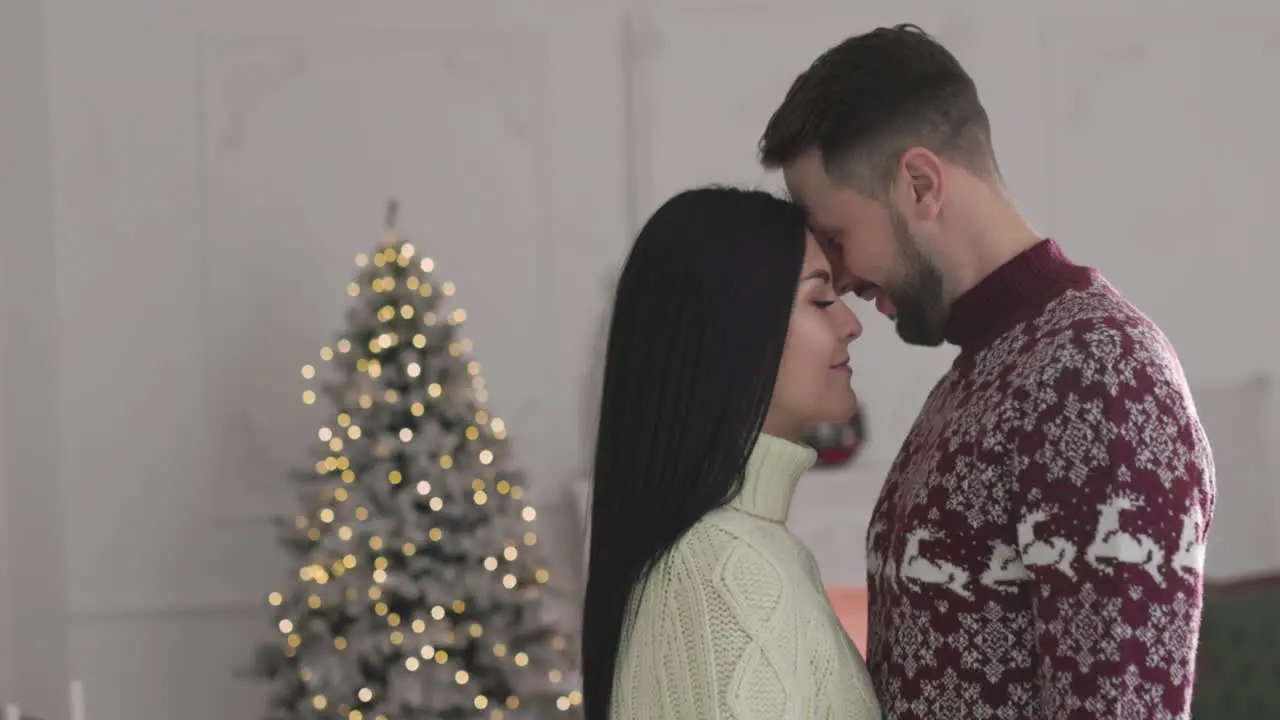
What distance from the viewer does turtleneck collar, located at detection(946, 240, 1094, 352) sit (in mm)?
1569

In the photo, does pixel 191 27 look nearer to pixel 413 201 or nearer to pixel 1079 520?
pixel 413 201

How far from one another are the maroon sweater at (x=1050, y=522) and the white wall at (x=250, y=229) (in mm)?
2850

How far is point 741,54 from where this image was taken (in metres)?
4.48

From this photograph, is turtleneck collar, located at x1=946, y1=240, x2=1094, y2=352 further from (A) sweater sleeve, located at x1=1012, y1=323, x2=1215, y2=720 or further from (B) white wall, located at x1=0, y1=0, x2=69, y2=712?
(B) white wall, located at x1=0, y1=0, x2=69, y2=712

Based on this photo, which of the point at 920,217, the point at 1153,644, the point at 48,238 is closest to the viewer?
the point at 1153,644

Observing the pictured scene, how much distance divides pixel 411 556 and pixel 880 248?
2.13 meters

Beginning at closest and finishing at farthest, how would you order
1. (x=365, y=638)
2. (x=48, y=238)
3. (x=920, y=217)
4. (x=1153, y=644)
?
A: 1. (x=1153, y=644)
2. (x=920, y=217)
3. (x=365, y=638)
4. (x=48, y=238)

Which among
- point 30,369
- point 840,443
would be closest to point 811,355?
point 840,443

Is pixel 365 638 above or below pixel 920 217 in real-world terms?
below

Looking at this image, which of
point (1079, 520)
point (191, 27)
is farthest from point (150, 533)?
point (1079, 520)

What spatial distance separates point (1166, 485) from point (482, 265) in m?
3.27

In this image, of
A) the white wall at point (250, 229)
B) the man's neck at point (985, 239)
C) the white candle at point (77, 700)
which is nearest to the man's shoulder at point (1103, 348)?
the man's neck at point (985, 239)

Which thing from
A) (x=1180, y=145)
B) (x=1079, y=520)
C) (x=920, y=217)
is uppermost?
(x=1180, y=145)

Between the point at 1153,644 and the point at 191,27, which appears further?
the point at 191,27
